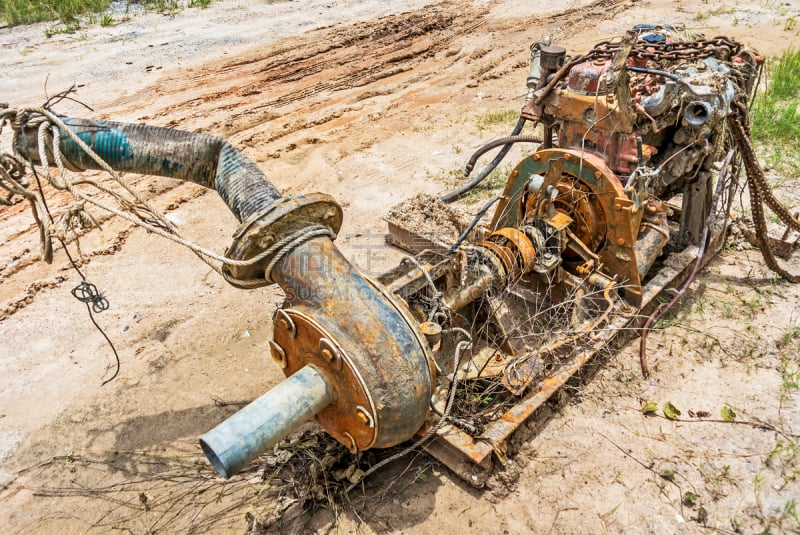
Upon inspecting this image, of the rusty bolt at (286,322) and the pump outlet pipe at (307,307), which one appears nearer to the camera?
the pump outlet pipe at (307,307)

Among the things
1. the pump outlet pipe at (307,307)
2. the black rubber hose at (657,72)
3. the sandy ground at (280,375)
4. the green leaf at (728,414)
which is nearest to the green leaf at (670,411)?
the sandy ground at (280,375)

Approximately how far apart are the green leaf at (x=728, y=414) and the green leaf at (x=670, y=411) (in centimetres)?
26

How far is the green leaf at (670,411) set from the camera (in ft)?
11.9

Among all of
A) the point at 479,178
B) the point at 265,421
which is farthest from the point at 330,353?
the point at 479,178

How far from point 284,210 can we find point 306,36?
31.9ft

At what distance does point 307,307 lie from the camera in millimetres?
2635

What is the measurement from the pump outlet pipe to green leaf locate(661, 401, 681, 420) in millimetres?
1786

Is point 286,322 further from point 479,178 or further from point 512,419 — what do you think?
point 479,178

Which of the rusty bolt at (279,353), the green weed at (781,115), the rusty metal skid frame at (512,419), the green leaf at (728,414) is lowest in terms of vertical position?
the green leaf at (728,414)

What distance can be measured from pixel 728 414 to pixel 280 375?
2900 millimetres

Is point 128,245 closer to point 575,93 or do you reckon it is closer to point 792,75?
point 575,93

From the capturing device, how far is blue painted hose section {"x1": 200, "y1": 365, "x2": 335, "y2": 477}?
2203 millimetres

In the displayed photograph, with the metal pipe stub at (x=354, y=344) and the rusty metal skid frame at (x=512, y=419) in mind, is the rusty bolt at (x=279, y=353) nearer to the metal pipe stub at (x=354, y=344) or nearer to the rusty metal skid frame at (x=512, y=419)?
the metal pipe stub at (x=354, y=344)

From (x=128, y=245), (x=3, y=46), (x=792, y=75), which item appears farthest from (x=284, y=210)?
(x=3, y=46)
